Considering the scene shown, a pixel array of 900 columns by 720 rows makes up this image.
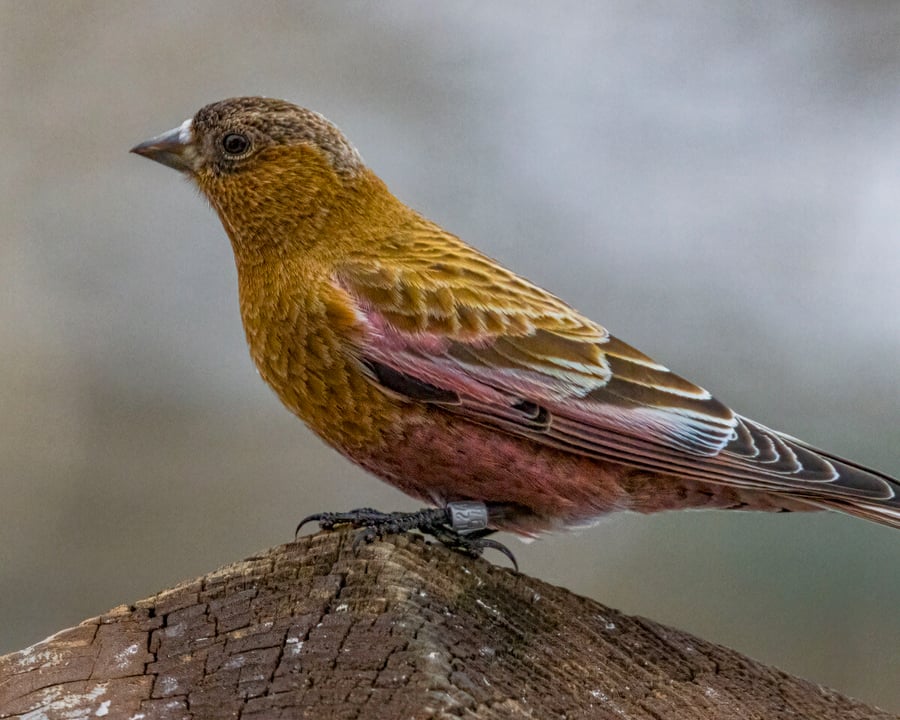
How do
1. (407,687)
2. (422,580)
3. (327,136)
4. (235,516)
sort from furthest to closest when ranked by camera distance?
(235,516), (327,136), (422,580), (407,687)

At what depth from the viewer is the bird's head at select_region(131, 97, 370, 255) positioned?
4.52 m

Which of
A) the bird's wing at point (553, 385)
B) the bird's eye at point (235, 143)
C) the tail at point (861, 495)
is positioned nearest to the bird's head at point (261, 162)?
the bird's eye at point (235, 143)

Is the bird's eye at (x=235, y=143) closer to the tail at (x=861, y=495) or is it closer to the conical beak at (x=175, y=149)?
the conical beak at (x=175, y=149)

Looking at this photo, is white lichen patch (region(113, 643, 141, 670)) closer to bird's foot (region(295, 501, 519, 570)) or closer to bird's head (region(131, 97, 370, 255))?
bird's foot (region(295, 501, 519, 570))

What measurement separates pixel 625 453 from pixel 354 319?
0.95 meters

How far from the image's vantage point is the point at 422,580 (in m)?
2.96

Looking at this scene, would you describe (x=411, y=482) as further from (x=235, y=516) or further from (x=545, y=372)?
(x=235, y=516)

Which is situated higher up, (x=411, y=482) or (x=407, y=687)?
(x=411, y=482)

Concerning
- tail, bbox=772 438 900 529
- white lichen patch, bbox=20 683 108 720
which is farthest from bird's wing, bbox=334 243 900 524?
white lichen patch, bbox=20 683 108 720

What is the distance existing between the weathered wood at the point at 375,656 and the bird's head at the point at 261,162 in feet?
5.52

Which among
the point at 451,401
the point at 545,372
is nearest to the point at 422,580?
the point at 451,401

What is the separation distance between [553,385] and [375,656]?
5.19 ft

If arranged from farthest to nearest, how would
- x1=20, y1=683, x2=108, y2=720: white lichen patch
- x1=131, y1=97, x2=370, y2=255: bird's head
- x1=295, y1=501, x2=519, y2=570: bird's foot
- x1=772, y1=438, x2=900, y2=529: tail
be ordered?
x1=131, y1=97, x2=370, y2=255: bird's head < x1=772, y1=438, x2=900, y2=529: tail < x1=295, y1=501, x2=519, y2=570: bird's foot < x1=20, y1=683, x2=108, y2=720: white lichen patch

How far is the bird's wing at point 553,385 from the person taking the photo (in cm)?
400
